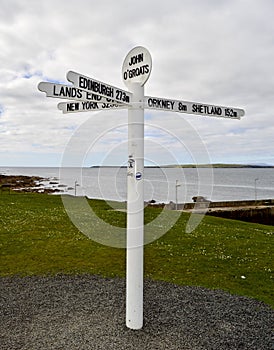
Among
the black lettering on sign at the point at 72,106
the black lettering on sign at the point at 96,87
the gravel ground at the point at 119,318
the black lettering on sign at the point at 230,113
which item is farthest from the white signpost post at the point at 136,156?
the black lettering on sign at the point at 230,113

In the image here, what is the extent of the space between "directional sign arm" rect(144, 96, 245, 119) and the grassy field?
124 inches

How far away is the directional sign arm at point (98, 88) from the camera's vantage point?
3305 millimetres

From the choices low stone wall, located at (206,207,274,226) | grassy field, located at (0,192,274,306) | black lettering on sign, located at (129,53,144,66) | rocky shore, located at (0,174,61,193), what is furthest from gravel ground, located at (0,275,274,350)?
rocky shore, located at (0,174,61,193)

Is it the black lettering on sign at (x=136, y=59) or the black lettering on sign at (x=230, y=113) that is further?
the black lettering on sign at (x=230, y=113)

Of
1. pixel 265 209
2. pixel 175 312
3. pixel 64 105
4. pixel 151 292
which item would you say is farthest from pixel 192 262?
pixel 265 209

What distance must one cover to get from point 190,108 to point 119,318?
3021 mm

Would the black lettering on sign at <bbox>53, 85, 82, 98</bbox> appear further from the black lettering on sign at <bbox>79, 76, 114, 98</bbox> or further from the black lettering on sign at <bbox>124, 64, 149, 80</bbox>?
the black lettering on sign at <bbox>124, 64, 149, 80</bbox>

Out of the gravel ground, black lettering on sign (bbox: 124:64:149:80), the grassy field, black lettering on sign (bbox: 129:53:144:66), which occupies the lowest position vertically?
the gravel ground

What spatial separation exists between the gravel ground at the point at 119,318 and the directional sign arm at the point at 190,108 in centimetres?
282

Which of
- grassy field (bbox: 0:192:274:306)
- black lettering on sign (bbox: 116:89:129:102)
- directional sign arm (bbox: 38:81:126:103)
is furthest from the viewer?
grassy field (bbox: 0:192:274:306)

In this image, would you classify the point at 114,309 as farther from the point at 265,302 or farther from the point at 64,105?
the point at 64,105

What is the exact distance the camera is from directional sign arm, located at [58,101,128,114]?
4305 millimetres

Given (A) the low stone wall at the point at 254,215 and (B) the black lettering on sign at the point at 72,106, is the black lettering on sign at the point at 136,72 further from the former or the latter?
(A) the low stone wall at the point at 254,215

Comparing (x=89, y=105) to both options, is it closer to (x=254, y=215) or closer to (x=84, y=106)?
(x=84, y=106)
